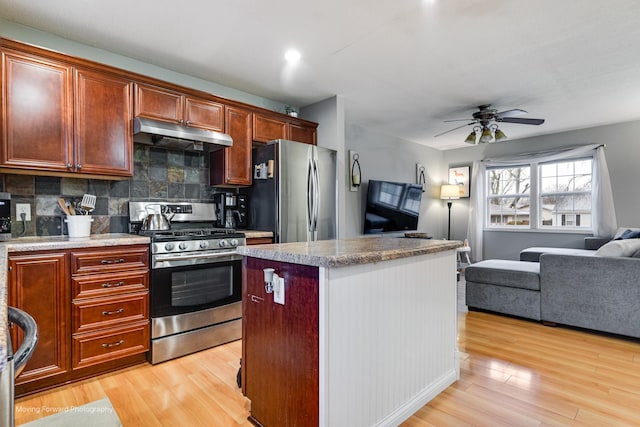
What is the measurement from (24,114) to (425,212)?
6.01 m

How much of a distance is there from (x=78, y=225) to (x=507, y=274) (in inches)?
158

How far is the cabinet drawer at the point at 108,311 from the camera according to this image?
2.27 meters

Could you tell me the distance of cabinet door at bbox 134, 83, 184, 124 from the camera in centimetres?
275

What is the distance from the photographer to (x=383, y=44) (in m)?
2.71

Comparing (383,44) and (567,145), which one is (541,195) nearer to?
(567,145)

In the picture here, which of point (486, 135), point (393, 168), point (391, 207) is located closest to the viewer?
point (486, 135)

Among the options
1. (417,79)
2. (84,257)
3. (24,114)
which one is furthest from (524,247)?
(24,114)

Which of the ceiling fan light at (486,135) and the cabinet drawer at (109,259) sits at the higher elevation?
the ceiling fan light at (486,135)

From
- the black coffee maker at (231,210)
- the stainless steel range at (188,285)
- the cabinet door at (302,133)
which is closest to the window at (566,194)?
the cabinet door at (302,133)

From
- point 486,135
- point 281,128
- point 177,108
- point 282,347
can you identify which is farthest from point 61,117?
point 486,135

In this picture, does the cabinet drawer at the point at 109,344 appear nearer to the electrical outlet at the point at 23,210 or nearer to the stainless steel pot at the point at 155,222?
the stainless steel pot at the point at 155,222

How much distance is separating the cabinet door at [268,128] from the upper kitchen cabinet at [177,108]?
39 cm

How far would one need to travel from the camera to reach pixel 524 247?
5965 mm

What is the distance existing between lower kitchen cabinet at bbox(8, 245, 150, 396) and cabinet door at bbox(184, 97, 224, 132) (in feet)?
4.10
